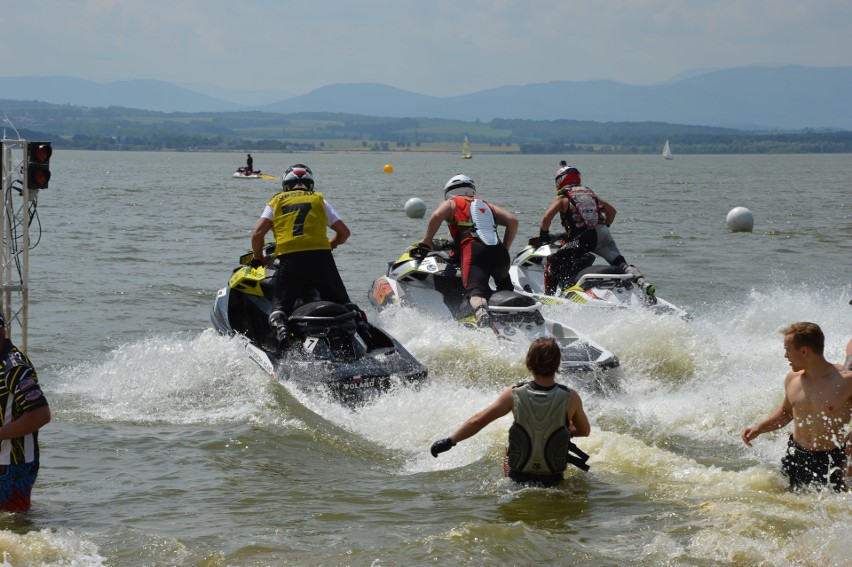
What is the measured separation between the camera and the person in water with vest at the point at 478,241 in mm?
→ 12062

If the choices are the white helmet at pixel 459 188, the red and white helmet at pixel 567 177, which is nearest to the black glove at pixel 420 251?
the white helmet at pixel 459 188

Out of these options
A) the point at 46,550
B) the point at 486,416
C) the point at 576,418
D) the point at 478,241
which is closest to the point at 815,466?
the point at 576,418

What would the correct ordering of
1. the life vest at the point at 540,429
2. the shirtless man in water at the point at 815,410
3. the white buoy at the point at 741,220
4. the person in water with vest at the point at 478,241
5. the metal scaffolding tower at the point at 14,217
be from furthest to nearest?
the white buoy at the point at 741,220, the person in water with vest at the point at 478,241, the metal scaffolding tower at the point at 14,217, the life vest at the point at 540,429, the shirtless man in water at the point at 815,410

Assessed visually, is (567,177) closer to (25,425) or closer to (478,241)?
(478,241)

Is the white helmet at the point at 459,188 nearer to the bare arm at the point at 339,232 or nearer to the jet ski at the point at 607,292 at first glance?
the jet ski at the point at 607,292

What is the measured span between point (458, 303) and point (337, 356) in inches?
113

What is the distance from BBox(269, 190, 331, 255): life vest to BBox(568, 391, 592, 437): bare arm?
442 centimetres

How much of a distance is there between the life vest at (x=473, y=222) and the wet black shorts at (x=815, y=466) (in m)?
5.65

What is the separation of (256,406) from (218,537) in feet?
10.8

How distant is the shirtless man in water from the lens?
6715 millimetres

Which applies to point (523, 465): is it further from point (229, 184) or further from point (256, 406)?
point (229, 184)

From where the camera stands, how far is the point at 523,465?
720cm

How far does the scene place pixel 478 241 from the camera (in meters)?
12.3

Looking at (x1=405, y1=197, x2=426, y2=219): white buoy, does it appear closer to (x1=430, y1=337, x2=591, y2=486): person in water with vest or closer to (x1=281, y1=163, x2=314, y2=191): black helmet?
(x1=281, y1=163, x2=314, y2=191): black helmet
